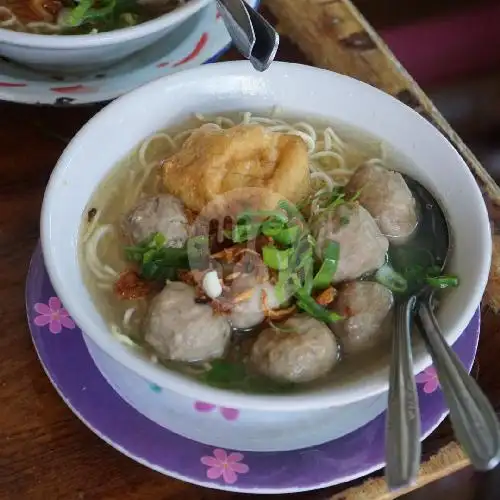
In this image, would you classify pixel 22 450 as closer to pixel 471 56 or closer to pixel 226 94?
pixel 226 94

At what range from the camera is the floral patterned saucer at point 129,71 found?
4.87ft

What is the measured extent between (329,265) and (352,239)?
2.0 inches

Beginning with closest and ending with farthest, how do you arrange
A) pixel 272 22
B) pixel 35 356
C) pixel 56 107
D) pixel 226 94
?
pixel 35 356 < pixel 226 94 < pixel 56 107 < pixel 272 22

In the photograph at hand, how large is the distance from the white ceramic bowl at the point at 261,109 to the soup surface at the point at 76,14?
0.36m

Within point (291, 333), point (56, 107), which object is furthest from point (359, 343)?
point (56, 107)

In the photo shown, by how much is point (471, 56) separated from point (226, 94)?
133cm

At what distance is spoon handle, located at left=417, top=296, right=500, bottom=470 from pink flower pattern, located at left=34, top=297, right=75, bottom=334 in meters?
0.56

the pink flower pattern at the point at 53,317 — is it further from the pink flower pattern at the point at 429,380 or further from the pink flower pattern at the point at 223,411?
the pink flower pattern at the point at 429,380

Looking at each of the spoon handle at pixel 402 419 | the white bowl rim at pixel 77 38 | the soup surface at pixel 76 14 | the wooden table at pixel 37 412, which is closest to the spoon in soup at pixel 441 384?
the spoon handle at pixel 402 419

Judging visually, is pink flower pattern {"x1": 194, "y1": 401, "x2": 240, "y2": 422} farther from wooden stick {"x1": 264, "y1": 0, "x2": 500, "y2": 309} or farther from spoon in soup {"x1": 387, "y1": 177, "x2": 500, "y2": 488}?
wooden stick {"x1": 264, "y1": 0, "x2": 500, "y2": 309}

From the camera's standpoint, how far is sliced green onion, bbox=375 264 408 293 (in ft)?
3.88

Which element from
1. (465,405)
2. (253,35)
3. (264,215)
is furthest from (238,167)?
(465,405)

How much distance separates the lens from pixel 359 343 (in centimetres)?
110

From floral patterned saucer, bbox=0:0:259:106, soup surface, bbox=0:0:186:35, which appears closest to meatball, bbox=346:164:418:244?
floral patterned saucer, bbox=0:0:259:106
